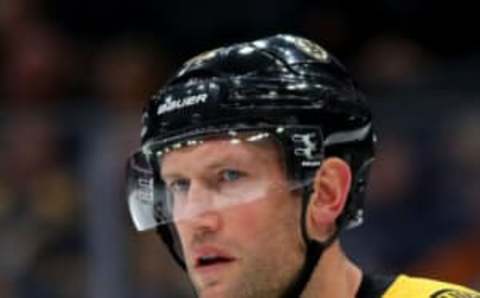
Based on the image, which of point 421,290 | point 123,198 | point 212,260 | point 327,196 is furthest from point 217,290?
point 123,198

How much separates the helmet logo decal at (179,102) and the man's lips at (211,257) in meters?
0.29

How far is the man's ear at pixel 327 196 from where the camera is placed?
9.86 feet

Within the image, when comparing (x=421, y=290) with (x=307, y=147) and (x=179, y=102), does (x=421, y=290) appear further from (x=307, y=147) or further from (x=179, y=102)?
(x=179, y=102)

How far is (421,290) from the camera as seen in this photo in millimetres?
3199

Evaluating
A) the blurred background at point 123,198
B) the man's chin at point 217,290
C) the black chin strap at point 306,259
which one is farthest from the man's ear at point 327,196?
the blurred background at point 123,198

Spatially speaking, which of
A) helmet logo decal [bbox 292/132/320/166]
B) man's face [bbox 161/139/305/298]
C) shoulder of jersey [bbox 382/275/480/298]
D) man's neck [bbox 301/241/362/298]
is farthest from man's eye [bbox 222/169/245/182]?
shoulder of jersey [bbox 382/275/480/298]

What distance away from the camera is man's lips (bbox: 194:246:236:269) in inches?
113

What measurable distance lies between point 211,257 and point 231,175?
17 cm

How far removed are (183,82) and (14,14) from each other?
4024 millimetres

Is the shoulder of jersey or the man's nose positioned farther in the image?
the shoulder of jersey

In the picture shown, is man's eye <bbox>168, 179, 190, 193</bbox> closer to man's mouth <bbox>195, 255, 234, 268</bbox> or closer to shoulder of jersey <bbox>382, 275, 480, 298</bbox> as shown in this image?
man's mouth <bbox>195, 255, 234, 268</bbox>

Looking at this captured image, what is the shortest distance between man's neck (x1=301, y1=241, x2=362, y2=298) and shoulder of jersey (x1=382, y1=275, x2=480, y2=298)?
0.08 m

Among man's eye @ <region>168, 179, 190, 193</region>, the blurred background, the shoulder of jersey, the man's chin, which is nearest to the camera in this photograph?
the man's chin

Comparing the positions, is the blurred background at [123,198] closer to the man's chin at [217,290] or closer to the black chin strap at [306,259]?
the black chin strap at [306,259]
